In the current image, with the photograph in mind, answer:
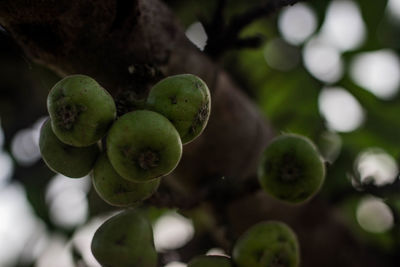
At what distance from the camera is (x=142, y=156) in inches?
43.1

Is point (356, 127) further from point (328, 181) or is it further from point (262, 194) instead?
point (262, 194)

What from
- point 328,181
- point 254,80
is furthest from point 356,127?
point 254,80

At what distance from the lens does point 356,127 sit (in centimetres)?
270

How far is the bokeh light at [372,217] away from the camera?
9.19ft

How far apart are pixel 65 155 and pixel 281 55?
6.12ft

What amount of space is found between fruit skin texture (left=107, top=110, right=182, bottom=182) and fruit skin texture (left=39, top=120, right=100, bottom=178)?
0.49 feet

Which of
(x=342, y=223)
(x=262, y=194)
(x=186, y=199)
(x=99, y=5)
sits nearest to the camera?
(x=99, y=5)

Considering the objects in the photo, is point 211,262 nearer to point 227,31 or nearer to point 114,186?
point 114,186

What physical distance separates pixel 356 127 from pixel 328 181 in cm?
43

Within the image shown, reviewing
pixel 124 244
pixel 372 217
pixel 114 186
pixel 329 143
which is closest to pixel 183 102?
pixel 114 186

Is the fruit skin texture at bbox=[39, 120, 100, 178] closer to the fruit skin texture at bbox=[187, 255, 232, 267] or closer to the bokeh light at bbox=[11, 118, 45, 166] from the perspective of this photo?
the fruit skin texture at bbox=[187, 255, 232, 267]

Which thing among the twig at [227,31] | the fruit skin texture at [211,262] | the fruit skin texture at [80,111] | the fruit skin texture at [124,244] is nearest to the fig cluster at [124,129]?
the fruit skin texture at [80,111]

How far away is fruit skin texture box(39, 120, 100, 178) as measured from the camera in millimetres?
1230

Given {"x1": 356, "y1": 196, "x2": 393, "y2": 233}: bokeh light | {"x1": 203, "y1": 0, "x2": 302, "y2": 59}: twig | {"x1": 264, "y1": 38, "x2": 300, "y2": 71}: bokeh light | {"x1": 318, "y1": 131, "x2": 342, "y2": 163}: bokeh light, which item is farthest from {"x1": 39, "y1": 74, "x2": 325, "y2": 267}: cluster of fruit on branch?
{"x1": 356, "y1": 196, "x2": 393, "y2": 233}: bokeh light
